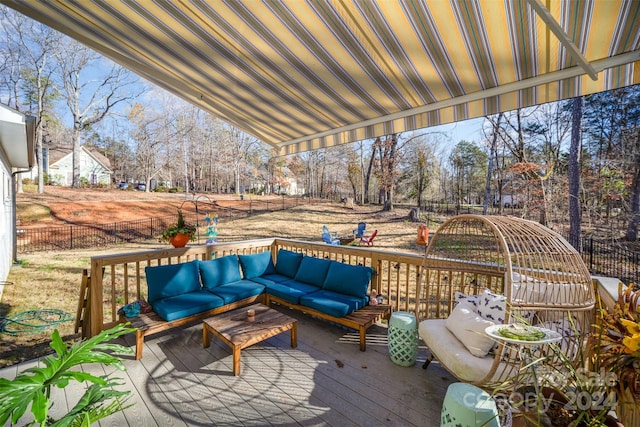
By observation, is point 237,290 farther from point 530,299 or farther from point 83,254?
point 83,254

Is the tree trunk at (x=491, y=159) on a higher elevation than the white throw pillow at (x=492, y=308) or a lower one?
higher

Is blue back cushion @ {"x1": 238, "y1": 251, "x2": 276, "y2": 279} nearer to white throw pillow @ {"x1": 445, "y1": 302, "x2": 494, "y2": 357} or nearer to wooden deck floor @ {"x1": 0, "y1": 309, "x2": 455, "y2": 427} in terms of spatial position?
wooden deck floor @ {"x1": 0, "y1": 309, "x2": 455, "y2": 427}

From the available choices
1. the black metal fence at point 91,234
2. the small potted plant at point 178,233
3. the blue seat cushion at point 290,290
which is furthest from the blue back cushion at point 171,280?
the black metal fence at point 91,234

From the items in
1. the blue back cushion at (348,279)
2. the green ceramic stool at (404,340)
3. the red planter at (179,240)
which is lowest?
the green ceramic stool at (404,340)

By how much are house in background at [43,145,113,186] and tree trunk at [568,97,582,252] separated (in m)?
24.5

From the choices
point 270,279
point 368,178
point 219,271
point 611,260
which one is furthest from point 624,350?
point 368,178

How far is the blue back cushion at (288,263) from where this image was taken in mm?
4711

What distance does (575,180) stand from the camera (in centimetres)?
796

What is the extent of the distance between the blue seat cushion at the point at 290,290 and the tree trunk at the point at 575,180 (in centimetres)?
804

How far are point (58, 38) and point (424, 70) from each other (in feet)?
60.4

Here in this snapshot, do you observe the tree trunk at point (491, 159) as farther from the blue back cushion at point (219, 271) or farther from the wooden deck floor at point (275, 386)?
the blue back cushion at point (219, 271)

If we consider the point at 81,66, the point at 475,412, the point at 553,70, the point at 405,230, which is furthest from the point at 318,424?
the point at 81,66

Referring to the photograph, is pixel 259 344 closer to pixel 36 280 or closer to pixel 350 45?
pixel 350 45

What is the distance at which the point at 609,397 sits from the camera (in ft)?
3.81
